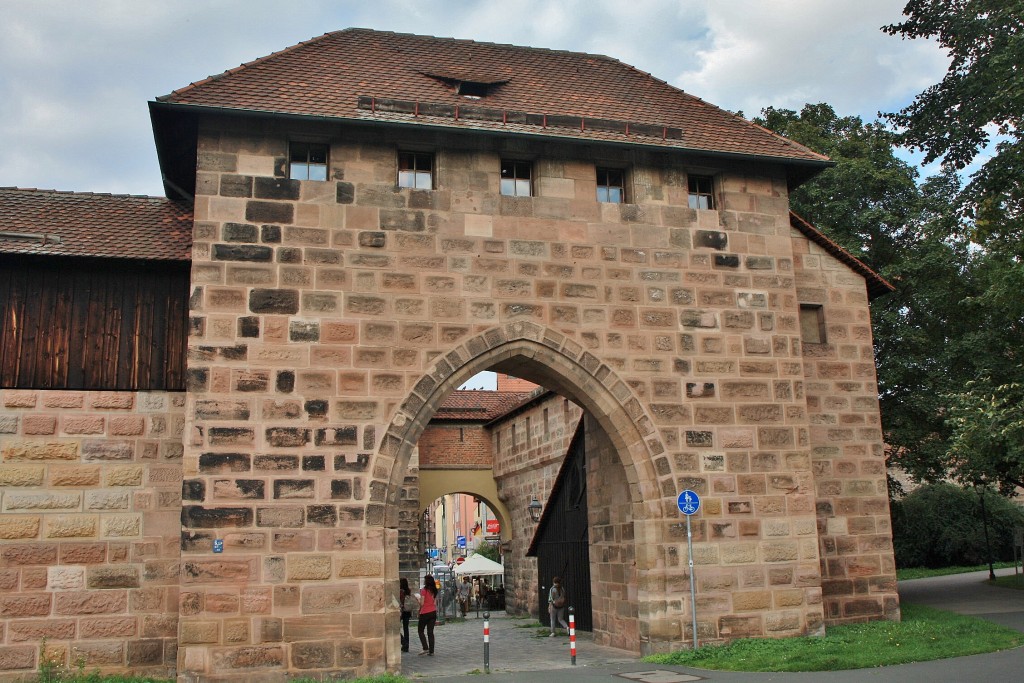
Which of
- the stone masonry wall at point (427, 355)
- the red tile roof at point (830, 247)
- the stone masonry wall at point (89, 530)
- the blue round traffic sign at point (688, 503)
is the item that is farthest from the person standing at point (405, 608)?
the red tile roof at point (830, 247)

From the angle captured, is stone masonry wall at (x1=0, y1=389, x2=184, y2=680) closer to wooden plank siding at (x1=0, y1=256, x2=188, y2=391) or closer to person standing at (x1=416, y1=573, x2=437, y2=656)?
wooden plank siding at (x1=0, y1=256, x2=188, y2=391)

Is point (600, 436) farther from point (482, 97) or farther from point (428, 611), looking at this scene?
point (482, 97)

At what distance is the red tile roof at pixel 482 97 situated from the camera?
513 inches

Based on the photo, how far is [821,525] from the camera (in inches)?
588

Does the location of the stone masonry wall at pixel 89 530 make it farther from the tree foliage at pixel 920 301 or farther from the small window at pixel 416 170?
the tree foliage at pixel 920 301

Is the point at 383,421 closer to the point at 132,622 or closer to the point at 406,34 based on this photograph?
the point at 132,622

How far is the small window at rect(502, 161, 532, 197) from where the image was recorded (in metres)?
13.8

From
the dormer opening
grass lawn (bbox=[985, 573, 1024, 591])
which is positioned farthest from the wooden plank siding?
grass lawn (bbox=[985, 573, 1024, 591])

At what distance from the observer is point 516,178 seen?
13914 millimetres

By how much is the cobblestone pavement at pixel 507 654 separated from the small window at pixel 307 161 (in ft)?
22.8

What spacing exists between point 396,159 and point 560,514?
953cm

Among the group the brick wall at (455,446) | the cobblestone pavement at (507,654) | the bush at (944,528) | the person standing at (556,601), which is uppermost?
the brick wall at (455,446)

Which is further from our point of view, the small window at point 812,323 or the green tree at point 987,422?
the small window at point 812,323

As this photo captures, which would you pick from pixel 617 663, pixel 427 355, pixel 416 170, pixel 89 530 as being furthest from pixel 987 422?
pixel 89 530
